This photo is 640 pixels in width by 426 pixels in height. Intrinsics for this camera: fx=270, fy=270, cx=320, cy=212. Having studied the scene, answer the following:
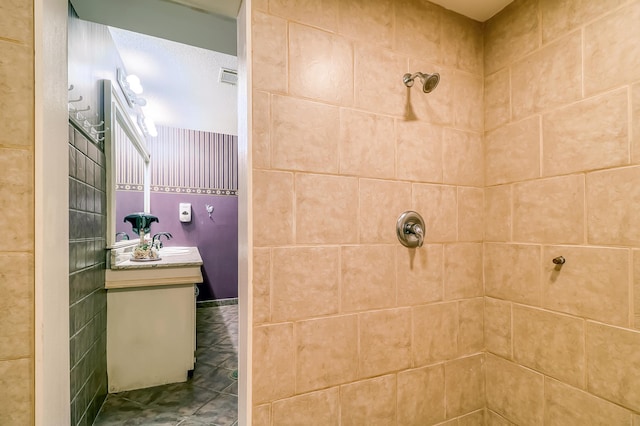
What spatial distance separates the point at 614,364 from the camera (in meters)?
0.75

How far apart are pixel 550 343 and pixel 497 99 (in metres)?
0.91

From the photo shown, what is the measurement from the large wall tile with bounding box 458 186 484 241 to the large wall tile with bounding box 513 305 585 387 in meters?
0.30

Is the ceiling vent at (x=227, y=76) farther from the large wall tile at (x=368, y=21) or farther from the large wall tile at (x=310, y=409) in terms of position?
the large wall tile at (x=310, y=409)

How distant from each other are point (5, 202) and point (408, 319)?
1.15m

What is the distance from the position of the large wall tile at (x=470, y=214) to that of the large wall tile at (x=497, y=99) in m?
0.28

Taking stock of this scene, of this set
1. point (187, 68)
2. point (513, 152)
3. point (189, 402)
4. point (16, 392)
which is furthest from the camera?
point (187, 68)

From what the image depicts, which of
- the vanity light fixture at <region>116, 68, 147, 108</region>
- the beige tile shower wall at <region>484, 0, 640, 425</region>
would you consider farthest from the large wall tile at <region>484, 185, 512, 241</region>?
the vanity light fixture at <region>116, 68, 147, 108</region>

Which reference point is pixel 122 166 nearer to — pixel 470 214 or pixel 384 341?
pixel 384 341

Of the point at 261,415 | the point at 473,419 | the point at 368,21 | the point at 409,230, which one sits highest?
the point at 368,21

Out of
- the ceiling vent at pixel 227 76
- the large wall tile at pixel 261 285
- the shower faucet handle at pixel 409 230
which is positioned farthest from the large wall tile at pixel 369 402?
the ceiling vent at pixel 227 76

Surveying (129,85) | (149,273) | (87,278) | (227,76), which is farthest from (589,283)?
(129,85)

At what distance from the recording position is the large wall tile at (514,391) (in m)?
0.93

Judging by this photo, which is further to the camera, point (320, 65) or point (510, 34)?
point (510, 34)

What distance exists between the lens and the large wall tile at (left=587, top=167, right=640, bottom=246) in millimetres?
722
